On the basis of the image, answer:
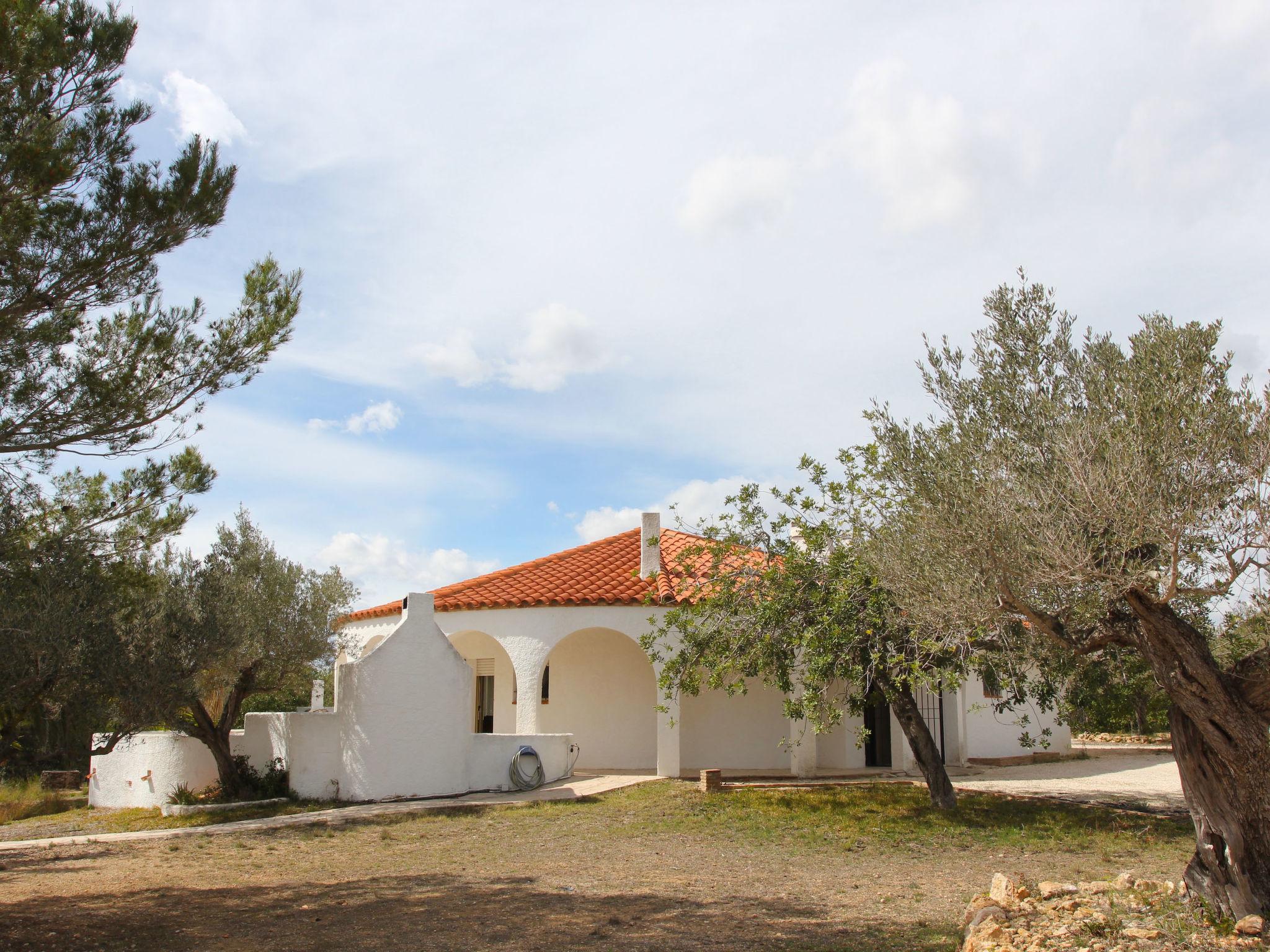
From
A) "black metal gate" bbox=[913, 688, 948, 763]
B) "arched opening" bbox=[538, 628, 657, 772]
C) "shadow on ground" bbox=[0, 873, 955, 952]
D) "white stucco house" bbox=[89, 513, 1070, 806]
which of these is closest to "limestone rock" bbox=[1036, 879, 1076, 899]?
"shadow on ground" bbox=[0, 873, 955, 952]

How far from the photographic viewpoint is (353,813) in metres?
13.9

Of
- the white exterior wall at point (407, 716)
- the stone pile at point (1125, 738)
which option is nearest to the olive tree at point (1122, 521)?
the white exterior wall at point (407, 716)

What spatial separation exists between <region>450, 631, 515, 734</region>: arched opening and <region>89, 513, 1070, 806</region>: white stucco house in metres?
0.04

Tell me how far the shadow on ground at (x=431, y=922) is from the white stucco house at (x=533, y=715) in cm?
559

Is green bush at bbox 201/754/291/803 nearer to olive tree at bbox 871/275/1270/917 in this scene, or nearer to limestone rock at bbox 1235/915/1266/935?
olive tree at bbox 871/275/1270/917

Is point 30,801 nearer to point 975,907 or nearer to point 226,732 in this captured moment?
point 226,732

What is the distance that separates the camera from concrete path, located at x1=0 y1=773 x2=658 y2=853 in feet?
42.4

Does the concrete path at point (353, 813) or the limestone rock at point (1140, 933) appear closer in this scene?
the limestone rock at point (1140, 933)

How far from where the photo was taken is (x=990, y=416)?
7.89 metres

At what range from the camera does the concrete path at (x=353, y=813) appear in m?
12.9

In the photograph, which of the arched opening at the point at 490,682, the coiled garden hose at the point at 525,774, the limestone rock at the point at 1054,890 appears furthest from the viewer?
the arched opening at the point at 490,682

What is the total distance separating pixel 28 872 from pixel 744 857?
26.6 ft

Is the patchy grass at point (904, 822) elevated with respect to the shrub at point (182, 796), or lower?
lower

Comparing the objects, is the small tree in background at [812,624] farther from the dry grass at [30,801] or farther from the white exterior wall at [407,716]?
the dry grass at [30,801]
